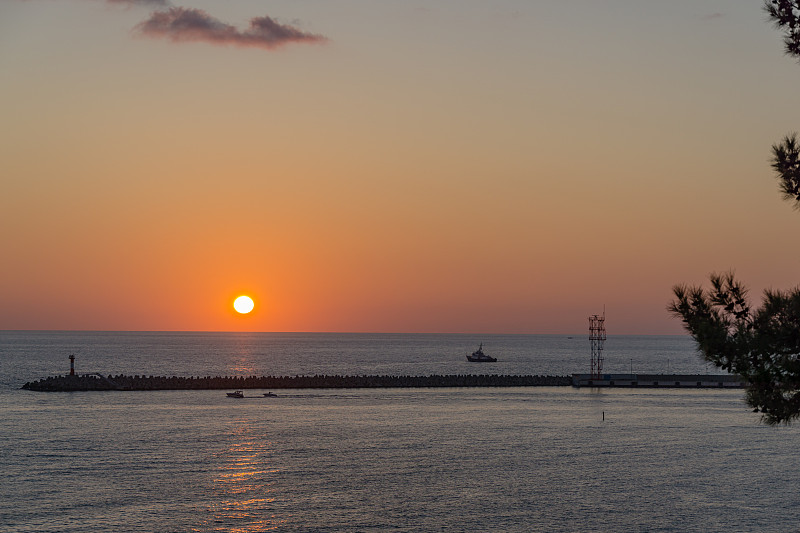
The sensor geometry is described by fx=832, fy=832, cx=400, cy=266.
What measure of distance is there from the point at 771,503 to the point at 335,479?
27.0 meters

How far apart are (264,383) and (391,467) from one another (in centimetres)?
7361

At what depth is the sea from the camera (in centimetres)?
4506

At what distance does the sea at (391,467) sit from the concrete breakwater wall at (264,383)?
688 inches

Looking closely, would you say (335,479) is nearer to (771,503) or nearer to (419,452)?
(419,452)

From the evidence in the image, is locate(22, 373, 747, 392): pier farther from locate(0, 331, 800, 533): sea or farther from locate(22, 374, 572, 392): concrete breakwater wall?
locate(0, 331, 800, 533): sea

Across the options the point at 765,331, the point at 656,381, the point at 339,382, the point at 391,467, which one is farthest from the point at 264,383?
the point at 765,331

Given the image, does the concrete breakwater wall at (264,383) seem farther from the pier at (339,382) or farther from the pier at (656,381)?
the pier at (656,381)

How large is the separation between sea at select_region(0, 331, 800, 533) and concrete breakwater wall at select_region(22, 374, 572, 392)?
17479 mm

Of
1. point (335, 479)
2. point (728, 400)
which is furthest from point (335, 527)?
point (728, 400)

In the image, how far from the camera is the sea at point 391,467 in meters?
45.1

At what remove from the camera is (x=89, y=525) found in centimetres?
4284

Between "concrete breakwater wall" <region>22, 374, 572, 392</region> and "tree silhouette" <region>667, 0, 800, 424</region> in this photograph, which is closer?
"tree silhouette" <region>667, 0, 800, 424</region>

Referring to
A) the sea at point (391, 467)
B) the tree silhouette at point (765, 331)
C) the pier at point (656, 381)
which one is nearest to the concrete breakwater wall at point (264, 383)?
the pier at point (656, 381)

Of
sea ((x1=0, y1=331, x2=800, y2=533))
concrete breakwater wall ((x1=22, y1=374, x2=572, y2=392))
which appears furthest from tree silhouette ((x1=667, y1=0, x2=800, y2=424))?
concrete breakwater wall ((x1=22, y1=374, x2=572, y2=392))
